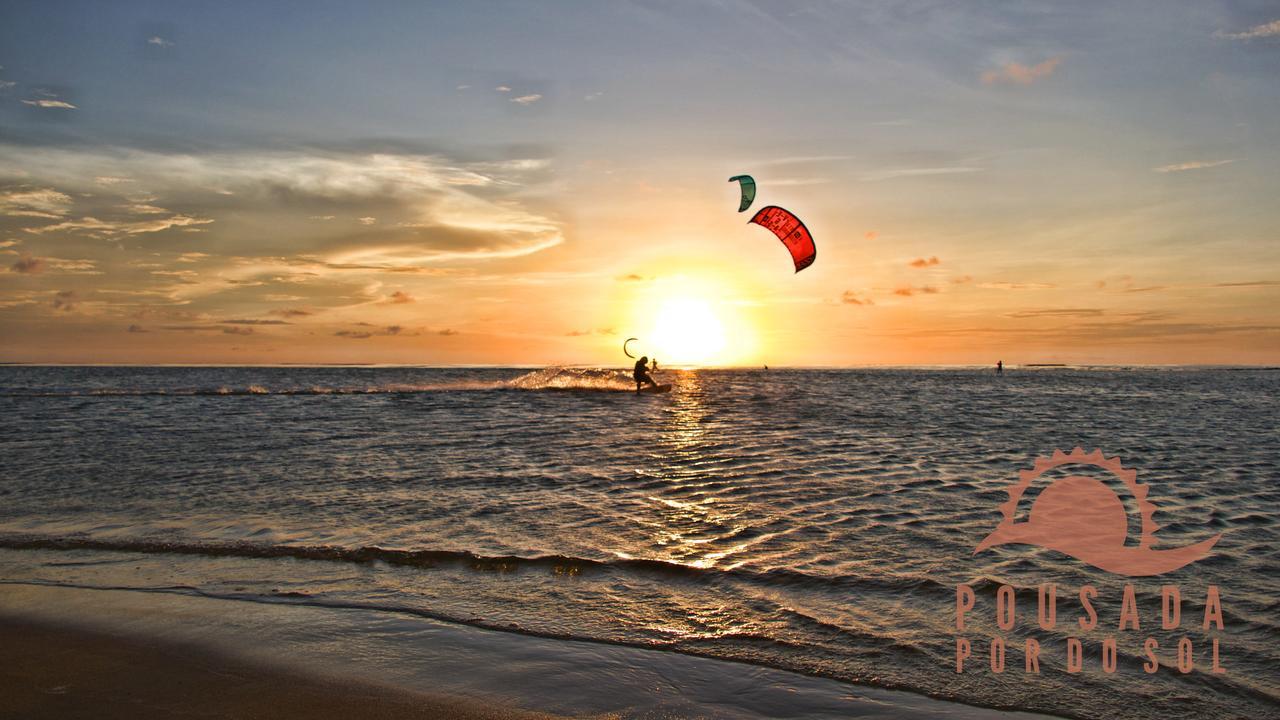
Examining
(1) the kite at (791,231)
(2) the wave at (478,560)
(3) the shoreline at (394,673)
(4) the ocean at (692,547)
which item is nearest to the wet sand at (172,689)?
(3) the shoreline at (394,673)

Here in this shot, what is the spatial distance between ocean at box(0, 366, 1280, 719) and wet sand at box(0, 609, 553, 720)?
4.98 feet

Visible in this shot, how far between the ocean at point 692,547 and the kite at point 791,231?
476 centimetres

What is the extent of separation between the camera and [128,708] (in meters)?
4.94

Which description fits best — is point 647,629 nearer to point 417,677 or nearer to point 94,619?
point 417,677

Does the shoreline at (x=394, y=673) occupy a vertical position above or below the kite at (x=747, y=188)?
below

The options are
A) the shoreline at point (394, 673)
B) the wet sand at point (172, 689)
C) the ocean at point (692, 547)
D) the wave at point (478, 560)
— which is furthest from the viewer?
the wave at point (478, 560)

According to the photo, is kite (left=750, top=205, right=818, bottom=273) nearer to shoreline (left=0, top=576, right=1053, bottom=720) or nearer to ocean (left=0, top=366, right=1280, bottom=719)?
ocean (left=0, top=366, right=1280, bottom=719)

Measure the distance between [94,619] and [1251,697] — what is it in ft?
30.3

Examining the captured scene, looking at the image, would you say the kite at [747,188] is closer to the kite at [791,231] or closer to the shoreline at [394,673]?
the kite at [791,231]

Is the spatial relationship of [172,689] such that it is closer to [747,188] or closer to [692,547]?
[692,547]

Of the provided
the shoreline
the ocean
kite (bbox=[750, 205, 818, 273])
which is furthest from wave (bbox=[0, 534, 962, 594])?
kite (bbox=[750, 205, 818, 273])

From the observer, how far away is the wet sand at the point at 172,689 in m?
4.91

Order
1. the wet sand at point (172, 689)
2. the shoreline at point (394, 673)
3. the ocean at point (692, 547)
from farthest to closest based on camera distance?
1. the ocean at point (692, 547)
2. the shoreline at point (394, 673)
3. the wet sand at point (172, 689)

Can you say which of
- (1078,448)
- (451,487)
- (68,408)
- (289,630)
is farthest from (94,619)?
(68,408)
